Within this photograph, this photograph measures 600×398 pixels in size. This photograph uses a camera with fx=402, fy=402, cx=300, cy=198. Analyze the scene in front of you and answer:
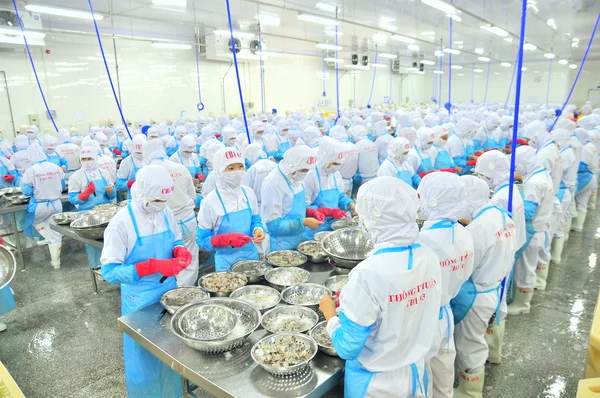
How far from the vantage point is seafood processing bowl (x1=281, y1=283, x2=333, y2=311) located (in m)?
2.57

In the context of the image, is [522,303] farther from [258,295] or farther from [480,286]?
[258,295]

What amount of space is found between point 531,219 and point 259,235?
278 centimetres

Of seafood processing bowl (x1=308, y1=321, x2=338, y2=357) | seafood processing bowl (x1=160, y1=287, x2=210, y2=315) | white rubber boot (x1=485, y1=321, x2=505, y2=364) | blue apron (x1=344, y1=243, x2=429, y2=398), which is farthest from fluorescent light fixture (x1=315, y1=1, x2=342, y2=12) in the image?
blue apron (x1=344, y1=243, x2=429, y2=398)

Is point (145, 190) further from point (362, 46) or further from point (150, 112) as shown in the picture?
point (362, 46)

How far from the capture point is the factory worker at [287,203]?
3.55 meters

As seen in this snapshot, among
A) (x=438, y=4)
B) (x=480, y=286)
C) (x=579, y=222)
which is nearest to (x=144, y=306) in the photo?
(x=480, y=286)

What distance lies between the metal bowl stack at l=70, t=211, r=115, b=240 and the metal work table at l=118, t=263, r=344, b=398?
1.81 metres

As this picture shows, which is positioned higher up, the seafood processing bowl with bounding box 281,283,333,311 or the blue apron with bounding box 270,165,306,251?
the blue apron with bounding box 270,165,306,251

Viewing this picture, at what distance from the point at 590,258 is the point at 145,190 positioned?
587cm

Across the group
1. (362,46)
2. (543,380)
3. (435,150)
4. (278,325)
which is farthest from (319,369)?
(362,46)

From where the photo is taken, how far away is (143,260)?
2592 mm

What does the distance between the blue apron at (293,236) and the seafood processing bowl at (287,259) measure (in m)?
0.31

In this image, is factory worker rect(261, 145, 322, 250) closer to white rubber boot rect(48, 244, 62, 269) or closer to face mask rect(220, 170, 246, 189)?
face mask rect(220, 170, 246, 189)

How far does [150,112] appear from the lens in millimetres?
12992
